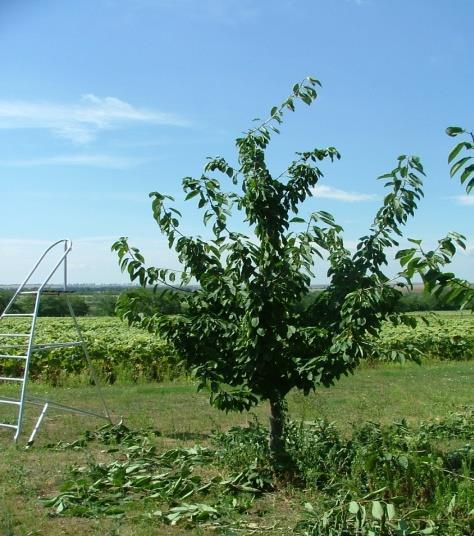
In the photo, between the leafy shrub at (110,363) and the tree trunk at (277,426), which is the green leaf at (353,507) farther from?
the leafy shrub at (110,363)

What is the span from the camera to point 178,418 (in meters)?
9.70

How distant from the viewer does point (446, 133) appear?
341 centimetres

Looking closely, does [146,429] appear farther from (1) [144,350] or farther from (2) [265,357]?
(1) [144,350]

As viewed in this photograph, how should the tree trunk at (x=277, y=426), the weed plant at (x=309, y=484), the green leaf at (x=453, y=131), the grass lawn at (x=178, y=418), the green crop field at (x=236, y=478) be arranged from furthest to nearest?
the tree trunk at (x=277, y=426) → the grass lawn at (x=178, y=418) → the green crop field at (x=236, y=478) → the weed plant at (x=309, y=484) → the green leaf at (x=453, y=131)

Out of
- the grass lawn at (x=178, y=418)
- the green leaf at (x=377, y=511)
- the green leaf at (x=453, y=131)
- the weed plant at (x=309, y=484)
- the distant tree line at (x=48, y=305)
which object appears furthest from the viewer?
the distant tree line at (x=48, y=305)

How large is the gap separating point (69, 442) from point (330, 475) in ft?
12.6

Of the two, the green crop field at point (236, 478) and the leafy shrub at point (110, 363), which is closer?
the green crop field at point (236, 478)

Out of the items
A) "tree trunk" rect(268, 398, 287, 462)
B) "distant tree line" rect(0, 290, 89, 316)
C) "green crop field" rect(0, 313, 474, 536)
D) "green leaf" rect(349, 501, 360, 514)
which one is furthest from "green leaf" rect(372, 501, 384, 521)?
"distant tree line" rect(0, 290, 89, 316)

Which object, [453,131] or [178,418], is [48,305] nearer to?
[178,418]

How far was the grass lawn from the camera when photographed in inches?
194

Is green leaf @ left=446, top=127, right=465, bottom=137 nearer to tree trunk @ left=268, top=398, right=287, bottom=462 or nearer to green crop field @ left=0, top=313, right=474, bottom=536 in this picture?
green crop field @ left=0, top=313, right=474, bottom=536

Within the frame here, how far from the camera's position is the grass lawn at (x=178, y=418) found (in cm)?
492

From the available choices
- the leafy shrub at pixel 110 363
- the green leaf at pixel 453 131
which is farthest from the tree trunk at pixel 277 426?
the leafy shrub at pixel 110 363

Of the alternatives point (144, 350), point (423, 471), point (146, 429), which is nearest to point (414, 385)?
point (144, 350)
